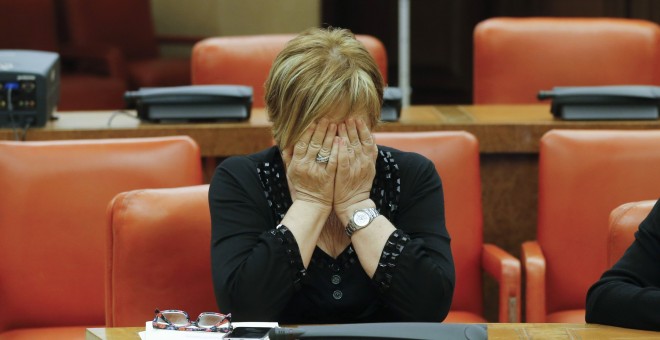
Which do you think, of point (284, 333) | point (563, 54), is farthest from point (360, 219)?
point (563, 54)

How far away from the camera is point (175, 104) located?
2869 millimetres

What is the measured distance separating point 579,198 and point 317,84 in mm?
863

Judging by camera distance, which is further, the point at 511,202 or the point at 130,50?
the point at 130,50

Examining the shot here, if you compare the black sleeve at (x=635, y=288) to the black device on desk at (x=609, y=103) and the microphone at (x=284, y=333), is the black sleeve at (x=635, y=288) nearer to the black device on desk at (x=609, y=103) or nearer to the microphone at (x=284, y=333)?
the microphone at (x=284, y=333)

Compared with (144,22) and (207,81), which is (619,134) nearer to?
(207,81)

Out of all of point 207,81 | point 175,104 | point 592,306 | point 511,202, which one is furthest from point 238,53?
point 592,306

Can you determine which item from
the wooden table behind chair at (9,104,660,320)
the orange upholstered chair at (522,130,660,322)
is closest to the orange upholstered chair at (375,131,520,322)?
the orange upholstered chair at (522,130,660,322)

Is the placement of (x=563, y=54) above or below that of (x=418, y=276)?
above

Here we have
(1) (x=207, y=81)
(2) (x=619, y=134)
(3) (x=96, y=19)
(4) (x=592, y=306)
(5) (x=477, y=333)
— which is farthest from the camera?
(3) (x=96, y=19)

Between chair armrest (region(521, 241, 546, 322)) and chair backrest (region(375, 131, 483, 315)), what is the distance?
0.42ft

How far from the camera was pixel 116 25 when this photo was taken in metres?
5.31

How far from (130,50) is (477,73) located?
2455 millimetres

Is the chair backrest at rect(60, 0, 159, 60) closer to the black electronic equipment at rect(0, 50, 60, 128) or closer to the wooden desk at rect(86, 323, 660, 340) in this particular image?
the black electronic equipment at rect(0, 50, 60, 128)

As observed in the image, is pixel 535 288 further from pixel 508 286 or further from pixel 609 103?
pixel 609 103
